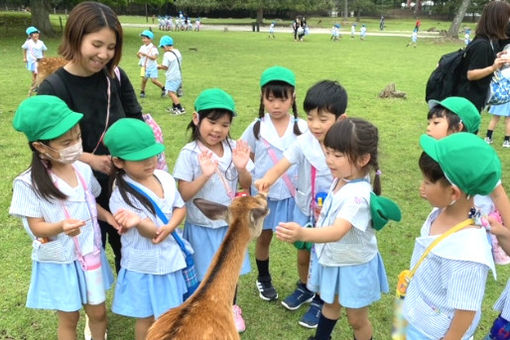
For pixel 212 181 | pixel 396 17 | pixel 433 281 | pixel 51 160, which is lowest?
pixel 433 281

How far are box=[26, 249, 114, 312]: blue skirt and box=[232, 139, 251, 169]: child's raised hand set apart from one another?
1.18m

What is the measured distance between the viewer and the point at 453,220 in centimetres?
217

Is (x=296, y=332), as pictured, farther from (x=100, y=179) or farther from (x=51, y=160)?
(x=51, y=160)

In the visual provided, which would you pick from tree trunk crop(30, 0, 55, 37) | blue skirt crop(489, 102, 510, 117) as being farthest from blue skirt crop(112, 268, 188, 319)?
tree trunk crop(30, 0, 55, 37)

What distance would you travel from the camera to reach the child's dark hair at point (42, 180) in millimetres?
2436

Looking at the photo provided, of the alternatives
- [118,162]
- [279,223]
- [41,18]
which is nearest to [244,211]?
[279,223]

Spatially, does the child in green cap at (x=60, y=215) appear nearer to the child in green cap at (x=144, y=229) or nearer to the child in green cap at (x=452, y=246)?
the child in green cap at (x=144, y=229)

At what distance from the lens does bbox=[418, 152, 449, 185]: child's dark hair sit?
83.4 inches

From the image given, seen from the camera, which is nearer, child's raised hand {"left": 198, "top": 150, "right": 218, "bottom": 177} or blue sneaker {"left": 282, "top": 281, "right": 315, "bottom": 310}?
child's raised hand {"left": 198, "top": 150, "right": 218, "bottom": 177}

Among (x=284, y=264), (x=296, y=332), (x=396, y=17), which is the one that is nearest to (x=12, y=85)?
(x=284, y=264)

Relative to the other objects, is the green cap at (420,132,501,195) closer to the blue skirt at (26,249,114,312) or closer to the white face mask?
the white face mask

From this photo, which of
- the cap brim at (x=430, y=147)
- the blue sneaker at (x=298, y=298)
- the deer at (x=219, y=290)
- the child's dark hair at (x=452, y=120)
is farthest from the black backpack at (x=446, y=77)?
the deer at (x=219, y=290)

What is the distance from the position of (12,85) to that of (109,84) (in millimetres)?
11502

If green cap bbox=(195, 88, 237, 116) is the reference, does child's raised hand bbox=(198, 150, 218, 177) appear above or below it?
below
